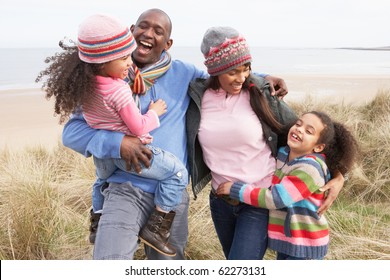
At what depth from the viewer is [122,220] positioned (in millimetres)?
2504

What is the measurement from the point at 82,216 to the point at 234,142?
1.95 m

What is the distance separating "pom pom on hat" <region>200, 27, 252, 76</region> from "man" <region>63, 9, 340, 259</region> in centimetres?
25

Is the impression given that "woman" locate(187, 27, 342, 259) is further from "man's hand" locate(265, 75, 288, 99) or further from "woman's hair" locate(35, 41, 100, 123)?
"woman's hair" locate(35, 41, 100, 123)

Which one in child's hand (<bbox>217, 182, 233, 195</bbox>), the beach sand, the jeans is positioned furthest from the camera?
the beach sand

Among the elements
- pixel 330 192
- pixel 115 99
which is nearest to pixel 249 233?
pixel 330 192

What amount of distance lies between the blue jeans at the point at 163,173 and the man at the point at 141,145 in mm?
46

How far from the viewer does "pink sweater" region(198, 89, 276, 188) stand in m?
2.71

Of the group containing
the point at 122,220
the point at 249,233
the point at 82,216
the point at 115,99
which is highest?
the point at 115,99

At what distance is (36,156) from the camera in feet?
20.2

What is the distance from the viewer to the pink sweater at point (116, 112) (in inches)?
99.8

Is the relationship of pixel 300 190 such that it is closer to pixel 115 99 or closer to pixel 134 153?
pixel 134 153

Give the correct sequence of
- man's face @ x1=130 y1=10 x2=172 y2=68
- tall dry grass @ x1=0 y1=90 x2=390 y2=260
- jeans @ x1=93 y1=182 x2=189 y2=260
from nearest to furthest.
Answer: jeans @ x1=93 y1=182 x2=189 y2=260 < man's face @ x1=130 y1=10 x2=172 y2=68 < tall dry grass @ x1=0 y1=90 x2=390 y2=260

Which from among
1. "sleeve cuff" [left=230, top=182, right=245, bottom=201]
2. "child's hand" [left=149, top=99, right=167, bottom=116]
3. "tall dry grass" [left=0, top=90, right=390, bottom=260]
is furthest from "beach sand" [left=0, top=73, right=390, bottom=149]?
"sleeve cuff" [left=230, top=182, right=245, bottom=201]

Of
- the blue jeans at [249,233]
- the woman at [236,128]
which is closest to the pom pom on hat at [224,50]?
the woman at [236,128]
